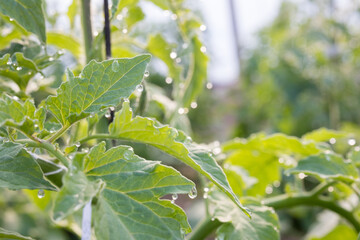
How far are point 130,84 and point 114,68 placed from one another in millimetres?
15

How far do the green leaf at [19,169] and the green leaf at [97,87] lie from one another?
0.12 ft

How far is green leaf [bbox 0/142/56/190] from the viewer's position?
282mm

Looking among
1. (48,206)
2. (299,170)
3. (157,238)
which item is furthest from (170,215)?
(48,206)

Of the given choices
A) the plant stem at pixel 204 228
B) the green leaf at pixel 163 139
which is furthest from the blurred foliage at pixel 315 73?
the green leaf at pixel 163 139

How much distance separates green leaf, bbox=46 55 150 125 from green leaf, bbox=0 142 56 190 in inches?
1.5

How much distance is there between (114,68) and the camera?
0.28 meters

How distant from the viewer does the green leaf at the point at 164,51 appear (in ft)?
1.68

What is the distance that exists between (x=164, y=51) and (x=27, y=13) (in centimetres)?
21

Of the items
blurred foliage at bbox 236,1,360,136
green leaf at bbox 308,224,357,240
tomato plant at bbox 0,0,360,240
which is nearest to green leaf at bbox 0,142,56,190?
tomato plant at bbox 0,0,360,240

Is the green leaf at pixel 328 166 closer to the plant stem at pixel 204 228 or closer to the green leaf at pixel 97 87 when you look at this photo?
the plant stem at pixel 204 228

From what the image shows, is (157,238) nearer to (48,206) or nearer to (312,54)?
(48,206)

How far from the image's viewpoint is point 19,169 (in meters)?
0.29

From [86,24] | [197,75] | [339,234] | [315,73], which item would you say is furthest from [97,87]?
[315,73]

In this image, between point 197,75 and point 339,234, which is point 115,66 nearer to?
point 197,75
